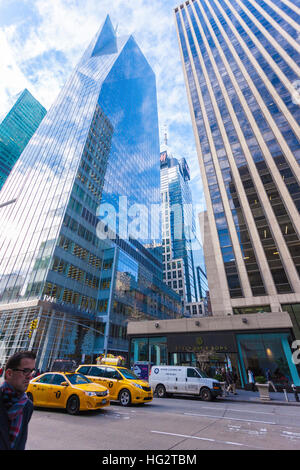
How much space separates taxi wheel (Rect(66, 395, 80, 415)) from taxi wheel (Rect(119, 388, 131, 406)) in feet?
10.8

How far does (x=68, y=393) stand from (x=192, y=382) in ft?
30.6

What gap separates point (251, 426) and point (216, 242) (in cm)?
3202

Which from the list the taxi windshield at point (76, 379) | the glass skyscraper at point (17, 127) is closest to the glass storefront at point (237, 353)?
the taxi windshield at point (76, 379)

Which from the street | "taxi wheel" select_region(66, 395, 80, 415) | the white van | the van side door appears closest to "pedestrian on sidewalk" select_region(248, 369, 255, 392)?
the white van

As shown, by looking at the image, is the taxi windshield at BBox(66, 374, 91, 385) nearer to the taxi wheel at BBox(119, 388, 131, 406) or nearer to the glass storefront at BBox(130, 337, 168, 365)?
the taxi wheel at BBox(119, 388, 131, 406)

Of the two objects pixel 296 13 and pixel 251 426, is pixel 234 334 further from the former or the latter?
pixel 296 13

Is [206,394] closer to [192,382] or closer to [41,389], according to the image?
[192,382]

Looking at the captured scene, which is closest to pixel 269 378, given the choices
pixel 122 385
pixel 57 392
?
pixel 122 385

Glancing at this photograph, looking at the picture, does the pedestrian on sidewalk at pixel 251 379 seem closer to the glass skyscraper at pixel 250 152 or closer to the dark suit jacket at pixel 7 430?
the glass skyscraper at pixel 250 152

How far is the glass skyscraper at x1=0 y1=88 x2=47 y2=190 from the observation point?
110 metres

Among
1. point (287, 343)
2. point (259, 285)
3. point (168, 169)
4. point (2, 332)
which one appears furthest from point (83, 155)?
point (168, 169)

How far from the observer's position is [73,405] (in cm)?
898

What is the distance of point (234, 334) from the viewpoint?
23875 millimetres
